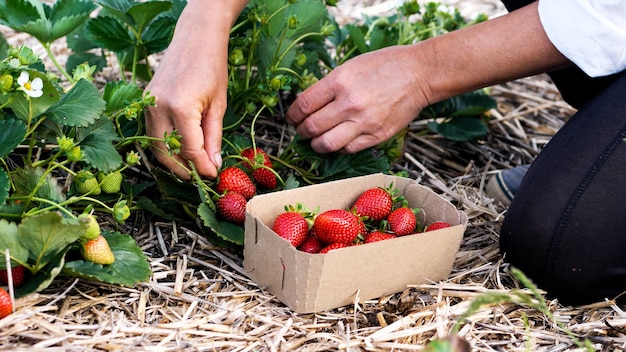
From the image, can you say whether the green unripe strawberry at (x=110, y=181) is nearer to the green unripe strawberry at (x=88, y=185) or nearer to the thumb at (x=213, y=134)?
the green unripe strawberry at (x=88, y=185)

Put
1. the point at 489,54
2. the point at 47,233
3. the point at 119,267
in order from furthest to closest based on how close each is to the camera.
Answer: the point at 489,54, the point at 119,267, the point at 47,233

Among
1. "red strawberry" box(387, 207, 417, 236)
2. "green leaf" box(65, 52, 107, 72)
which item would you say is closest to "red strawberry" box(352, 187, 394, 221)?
"red strawberry" box(387, 207, 417, 236)

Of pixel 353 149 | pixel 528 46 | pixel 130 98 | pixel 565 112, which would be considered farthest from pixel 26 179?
pixel 565 112

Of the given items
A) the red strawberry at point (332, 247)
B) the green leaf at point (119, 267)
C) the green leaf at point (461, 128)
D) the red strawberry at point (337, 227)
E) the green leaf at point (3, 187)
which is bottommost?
the green leaf at point (461, 128)

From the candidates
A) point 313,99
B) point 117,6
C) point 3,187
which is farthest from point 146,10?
point 3,187

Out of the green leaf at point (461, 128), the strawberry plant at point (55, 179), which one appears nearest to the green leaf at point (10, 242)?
the strawberry plant at point (55, 179)

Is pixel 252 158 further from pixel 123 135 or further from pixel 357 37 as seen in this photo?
pixel 357 37

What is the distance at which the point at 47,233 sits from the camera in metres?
1.00

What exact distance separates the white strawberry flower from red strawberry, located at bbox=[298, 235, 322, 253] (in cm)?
47

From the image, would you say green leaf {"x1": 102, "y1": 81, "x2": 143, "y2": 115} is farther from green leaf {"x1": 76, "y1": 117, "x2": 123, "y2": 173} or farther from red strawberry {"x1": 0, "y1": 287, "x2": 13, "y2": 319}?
red strawberry {"x1": 0, "y1": 287, "x2": 13, "y2": 319}

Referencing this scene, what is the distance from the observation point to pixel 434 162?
177cm

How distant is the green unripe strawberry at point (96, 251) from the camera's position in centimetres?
Answer: 109

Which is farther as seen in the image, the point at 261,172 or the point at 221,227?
the point at 261,172

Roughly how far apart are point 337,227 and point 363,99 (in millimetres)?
274
